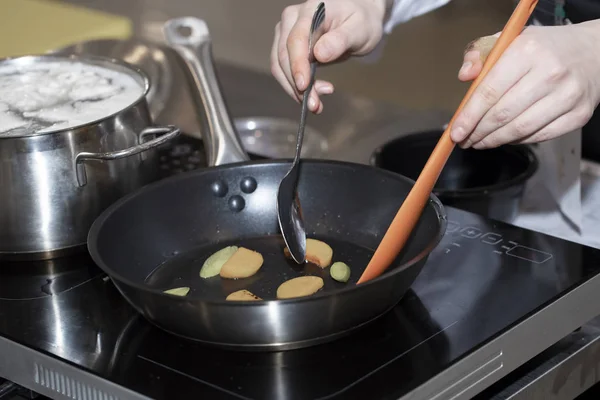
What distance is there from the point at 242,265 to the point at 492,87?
0.92 feet

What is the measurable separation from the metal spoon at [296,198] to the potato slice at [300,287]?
5 centimetres

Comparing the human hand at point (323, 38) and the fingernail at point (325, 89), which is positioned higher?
the human hand at point (323, 38)

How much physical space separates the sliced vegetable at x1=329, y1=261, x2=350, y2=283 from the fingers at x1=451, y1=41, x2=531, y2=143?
0.17 m

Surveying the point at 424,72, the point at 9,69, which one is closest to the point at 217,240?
the point at 9,69

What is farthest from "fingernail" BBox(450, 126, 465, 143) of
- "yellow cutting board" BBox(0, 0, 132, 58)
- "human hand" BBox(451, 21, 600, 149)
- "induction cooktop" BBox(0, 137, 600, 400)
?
"yellow cutting board" BBox(0, 0, 132, 58)

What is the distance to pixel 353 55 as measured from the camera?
1.01 meters

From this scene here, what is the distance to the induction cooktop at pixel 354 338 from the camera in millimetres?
708

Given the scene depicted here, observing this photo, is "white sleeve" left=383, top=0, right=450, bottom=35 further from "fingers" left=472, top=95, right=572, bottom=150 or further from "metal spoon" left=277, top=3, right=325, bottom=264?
"fingers" left=472, top=95, right=572, bottom=150

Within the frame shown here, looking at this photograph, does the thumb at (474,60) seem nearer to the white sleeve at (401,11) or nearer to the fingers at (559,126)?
the fingers at (559,126)

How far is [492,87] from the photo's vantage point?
0.77m

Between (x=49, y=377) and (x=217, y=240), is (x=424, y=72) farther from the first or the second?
(x=49, y=377)

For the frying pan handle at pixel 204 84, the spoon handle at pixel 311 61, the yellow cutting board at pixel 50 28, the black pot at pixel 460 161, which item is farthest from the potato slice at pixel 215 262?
the yellow cutting board at pixel 50 28

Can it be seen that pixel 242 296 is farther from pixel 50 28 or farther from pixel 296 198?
pixel 50 28

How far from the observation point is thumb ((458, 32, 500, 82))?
0.79m
